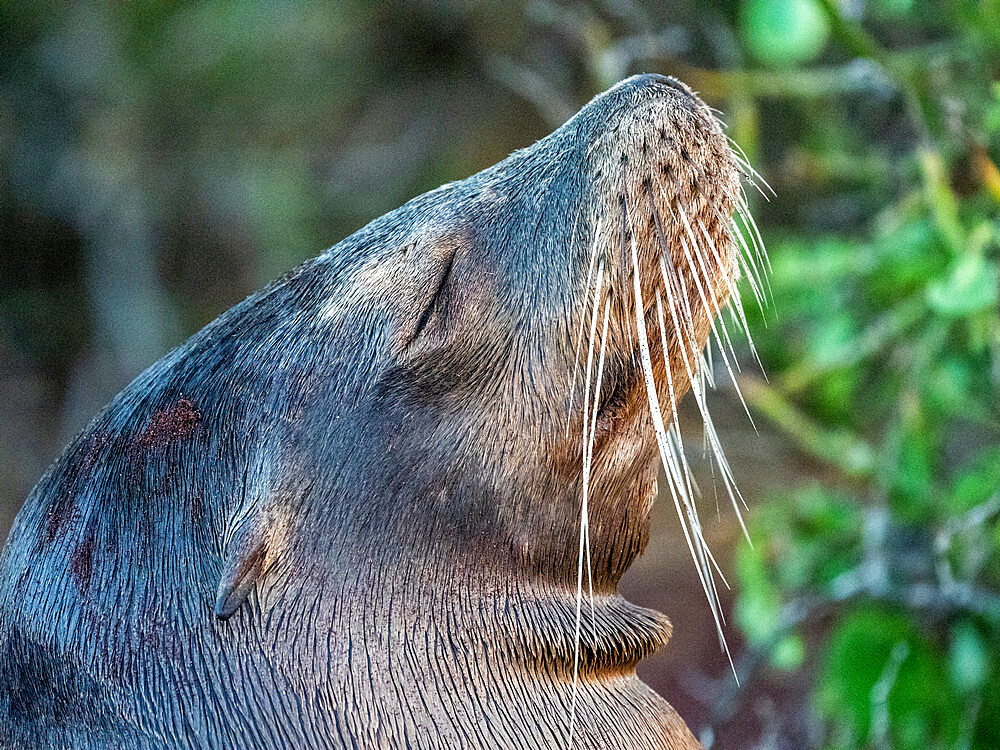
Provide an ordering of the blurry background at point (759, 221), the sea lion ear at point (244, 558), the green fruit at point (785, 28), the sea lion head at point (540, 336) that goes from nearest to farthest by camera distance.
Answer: the sea lion ear at point (244, 558) → the sea lion head at point (540, 336) → the blurry background at point (759, 221) → the green fruit at point (785, 28)

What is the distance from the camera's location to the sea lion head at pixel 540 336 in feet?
4.91

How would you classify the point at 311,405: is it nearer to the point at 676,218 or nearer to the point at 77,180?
the point at 676,218

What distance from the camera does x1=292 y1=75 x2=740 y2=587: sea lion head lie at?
150cm

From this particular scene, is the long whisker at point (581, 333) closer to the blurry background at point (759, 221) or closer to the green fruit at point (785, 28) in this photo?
the blurry background at point (759, 221)

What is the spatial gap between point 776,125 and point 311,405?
5.46m

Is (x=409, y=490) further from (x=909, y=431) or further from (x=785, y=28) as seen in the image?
(x=785, y=28)

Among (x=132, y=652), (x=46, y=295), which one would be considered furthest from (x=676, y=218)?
(x=46, y=295)

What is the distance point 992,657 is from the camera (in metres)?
2.90

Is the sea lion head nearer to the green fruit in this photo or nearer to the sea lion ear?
the sea lion ear

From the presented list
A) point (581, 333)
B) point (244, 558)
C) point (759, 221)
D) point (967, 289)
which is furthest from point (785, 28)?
point (759, 221)

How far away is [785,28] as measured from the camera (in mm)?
3330

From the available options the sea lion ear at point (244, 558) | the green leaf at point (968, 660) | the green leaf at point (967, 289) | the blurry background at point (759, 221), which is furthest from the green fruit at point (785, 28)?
the sea lion ear at point (244, 558)

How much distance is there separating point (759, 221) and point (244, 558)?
5.43 metres

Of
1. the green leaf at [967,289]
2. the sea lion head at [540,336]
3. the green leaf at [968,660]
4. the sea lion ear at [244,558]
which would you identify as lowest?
the green leaf at [968,660]
